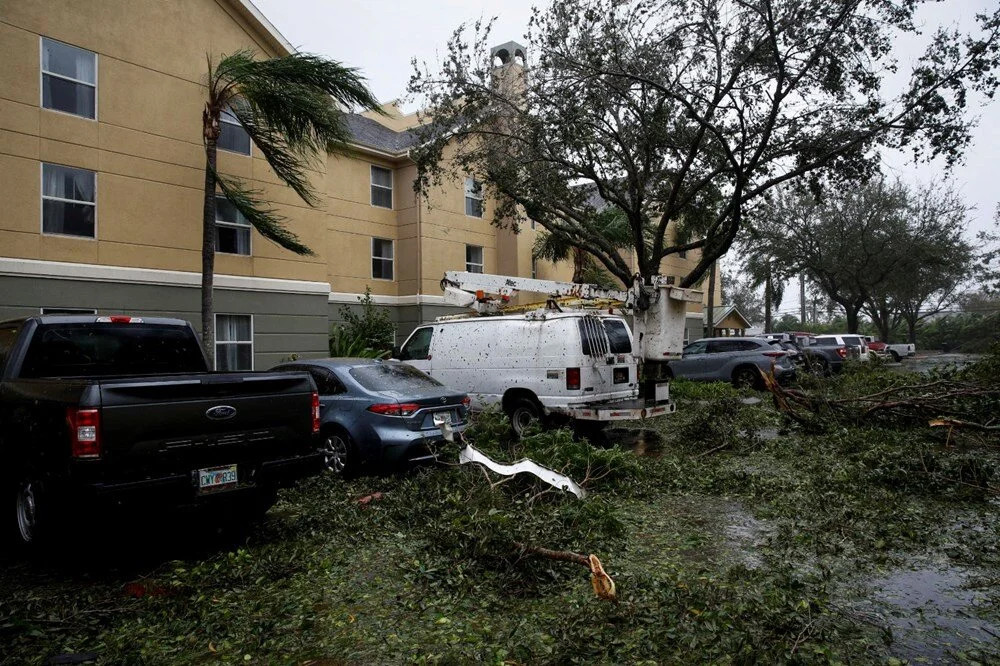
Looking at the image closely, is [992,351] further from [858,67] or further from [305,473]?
[305,473]

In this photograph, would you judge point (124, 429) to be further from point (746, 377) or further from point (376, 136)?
point (376, 136)

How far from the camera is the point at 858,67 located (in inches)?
539

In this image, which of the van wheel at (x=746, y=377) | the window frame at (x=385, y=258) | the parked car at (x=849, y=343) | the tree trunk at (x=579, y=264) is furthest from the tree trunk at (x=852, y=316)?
the window frame at (x=385, y=258)

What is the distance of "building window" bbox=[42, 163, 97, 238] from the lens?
40.6ft

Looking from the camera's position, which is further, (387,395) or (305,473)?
(387,395)

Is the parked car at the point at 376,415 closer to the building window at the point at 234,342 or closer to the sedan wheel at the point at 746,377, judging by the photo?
the building window at the point at 234,342

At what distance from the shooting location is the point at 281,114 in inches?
464

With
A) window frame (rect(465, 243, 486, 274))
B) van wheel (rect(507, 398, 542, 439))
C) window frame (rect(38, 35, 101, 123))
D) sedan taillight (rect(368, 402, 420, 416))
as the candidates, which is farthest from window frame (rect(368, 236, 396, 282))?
sedan taillight (rect(368, 402, 420, 416))

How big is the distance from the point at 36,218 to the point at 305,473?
10.2m

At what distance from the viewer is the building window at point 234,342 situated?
48.4ft

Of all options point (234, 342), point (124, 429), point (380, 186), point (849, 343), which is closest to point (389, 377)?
point (124, 429)

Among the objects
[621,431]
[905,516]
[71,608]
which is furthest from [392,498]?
[621,431]

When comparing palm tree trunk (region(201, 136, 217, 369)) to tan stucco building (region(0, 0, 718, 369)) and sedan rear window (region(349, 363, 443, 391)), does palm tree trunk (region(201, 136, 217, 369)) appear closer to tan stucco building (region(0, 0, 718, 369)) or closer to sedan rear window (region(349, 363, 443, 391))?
tan stucco building (region(0, 0, 718, 369))

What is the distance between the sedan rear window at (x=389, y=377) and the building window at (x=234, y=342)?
303 inches
